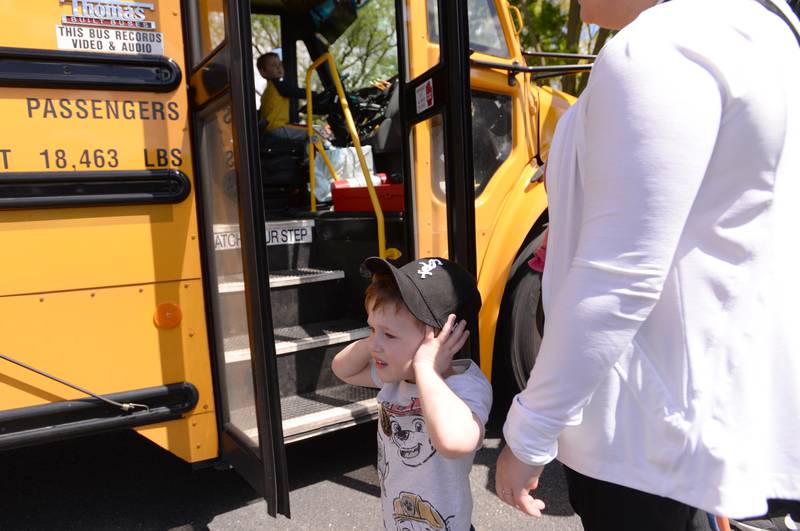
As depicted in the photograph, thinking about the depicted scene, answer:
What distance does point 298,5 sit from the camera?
13.3ft

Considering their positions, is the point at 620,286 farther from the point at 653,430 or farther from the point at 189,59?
the point at 189,59

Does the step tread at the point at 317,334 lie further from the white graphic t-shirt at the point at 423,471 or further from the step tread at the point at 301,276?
the white graphic t-shirt at the point at 423,471

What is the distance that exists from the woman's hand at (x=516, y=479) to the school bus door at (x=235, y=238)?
3.47 feet

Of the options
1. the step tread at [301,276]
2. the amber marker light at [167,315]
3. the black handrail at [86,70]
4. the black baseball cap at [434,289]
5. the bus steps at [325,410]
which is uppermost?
the black handrail at [86,70]

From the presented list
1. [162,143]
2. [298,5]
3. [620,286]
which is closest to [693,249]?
[620,286]

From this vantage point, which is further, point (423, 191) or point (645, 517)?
point (423, 191)

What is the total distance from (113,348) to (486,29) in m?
2.04

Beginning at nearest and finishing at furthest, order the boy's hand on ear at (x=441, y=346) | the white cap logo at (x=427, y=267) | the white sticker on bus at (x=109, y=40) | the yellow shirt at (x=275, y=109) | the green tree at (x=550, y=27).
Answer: the boy's hand on ear at (x=441, y=346) → the white cap logo at (x=427, y=267) → the white sticker on bus at (x=109, y=40) → the yellow shirt at (x=275, y=109) → the green tree at (x=550, y=27)

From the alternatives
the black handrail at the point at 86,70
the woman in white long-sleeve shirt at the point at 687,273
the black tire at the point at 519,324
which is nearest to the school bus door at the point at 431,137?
the black tire at the point at 519,324

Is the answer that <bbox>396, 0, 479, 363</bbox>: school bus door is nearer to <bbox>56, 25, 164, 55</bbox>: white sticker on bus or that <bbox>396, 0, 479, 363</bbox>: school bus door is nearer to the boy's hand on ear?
the boy's hand on ear

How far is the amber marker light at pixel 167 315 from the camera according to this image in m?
1.99

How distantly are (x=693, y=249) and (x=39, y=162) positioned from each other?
1.79 metres

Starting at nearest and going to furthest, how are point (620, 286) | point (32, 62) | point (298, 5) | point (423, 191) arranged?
1. point (620, 286)
2. point (32, 62)
3. point (423, 191)
4. point (298, 5)

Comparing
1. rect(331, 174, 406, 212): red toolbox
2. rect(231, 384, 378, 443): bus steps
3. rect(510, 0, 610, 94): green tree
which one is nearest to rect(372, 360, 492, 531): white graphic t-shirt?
rect(231, 384, 378, 443): bus steps
